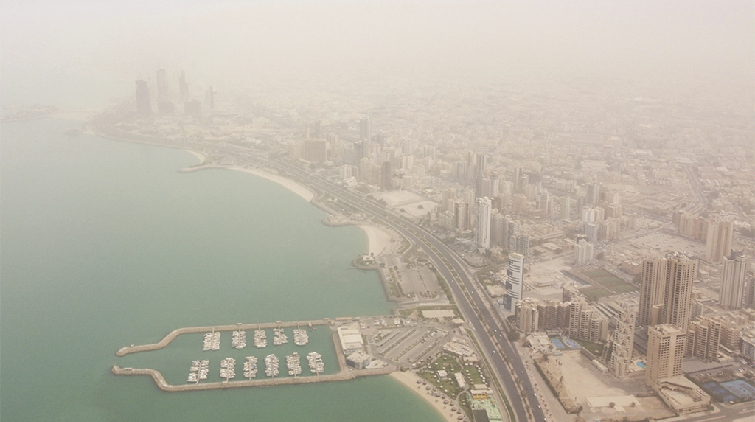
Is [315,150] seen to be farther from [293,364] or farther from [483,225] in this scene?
[293,364]

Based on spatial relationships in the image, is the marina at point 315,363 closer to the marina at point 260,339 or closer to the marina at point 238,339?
the marina at point 260,339

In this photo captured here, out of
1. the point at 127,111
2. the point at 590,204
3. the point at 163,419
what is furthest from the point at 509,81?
the point at 163,419

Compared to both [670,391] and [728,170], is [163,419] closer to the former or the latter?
[670,391]

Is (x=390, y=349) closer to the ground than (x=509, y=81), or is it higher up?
closer to the ground

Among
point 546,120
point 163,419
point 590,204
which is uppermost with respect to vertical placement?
point 546,120

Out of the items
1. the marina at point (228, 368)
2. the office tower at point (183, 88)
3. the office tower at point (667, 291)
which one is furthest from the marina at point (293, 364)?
the office tower at point (183, 88)

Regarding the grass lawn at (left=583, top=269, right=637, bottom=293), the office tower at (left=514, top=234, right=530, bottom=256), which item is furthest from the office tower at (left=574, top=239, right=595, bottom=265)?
the office tower at (left=514, top=234, right=530, bottom=256)
